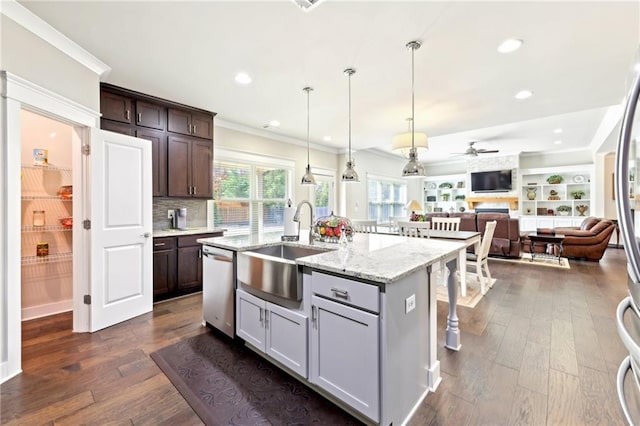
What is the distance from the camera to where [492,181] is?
8672mm

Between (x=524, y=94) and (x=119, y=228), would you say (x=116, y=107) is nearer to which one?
(x=119, y=228)

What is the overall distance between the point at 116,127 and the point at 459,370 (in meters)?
4.29

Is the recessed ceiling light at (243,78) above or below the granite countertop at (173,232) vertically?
above

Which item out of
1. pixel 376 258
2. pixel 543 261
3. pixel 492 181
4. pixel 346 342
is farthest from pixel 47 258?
pixel 492 181

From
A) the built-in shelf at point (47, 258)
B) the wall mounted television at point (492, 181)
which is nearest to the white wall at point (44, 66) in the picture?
the built-in shelf at point (47, 258)

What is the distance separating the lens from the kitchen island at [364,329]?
143 centimetres

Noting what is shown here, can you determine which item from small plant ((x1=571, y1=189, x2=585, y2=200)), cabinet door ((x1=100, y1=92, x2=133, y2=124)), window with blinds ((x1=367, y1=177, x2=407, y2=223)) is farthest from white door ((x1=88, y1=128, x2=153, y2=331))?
small plant ((x1=571, y1=189, x2=585, y2=200))

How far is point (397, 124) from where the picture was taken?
4.73 metres

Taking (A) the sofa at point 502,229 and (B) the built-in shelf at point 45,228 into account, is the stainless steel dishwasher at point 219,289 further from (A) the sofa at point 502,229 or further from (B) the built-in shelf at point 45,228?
(A) the sofa at point 502,229

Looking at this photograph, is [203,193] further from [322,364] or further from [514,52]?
[514,52]

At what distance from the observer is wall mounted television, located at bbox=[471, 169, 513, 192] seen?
8.45 meters

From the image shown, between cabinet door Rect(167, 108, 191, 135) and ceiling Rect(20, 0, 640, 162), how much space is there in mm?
206

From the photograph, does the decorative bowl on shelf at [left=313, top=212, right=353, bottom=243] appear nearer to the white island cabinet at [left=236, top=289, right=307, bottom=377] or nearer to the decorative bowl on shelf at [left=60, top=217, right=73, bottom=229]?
the white island cabinet at [left=236, top=289, right=307, bottom=377]

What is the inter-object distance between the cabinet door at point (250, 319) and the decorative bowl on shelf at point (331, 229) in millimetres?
774
